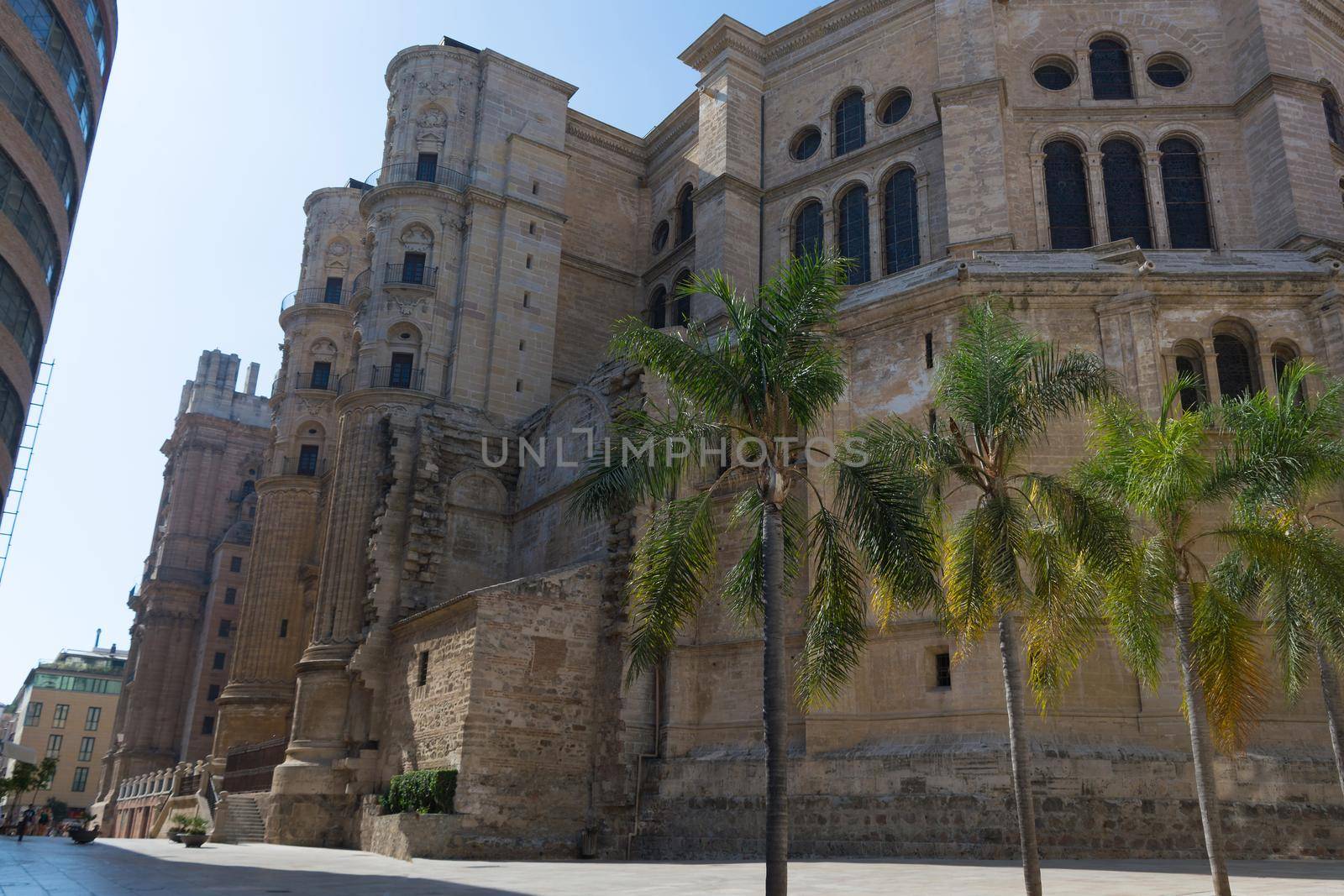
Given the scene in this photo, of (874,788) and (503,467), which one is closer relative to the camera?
(874,788)

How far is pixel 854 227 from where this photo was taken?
32844 millimetres

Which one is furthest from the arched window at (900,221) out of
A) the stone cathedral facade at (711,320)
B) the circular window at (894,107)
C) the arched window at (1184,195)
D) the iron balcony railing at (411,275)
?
the iron balcony railing at (411,275)

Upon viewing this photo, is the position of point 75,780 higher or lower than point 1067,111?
lower

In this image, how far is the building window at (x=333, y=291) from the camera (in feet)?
150

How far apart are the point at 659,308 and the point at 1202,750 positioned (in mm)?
28228

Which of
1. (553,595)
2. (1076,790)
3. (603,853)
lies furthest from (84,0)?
(1076,790)

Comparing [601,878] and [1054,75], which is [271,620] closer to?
[601,878]

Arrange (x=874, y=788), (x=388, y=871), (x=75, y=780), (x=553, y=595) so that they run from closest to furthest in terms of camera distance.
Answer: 1. (x=388, y=871)
2. (x=874, y=788)
3. (x=553, y=595)
4. (x=75, y=780)

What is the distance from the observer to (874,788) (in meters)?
19.7

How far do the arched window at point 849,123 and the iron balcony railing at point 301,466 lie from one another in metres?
21.8

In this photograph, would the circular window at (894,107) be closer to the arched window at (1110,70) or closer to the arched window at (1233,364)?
the arched window at (1110,70)

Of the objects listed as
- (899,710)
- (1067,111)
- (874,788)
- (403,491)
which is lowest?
(874,788)

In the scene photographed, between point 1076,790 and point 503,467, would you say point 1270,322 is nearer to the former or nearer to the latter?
point 1076,790

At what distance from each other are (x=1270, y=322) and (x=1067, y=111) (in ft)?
36.6
